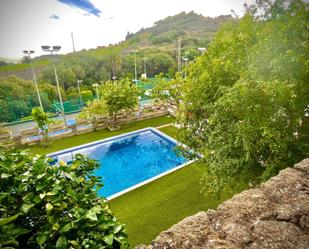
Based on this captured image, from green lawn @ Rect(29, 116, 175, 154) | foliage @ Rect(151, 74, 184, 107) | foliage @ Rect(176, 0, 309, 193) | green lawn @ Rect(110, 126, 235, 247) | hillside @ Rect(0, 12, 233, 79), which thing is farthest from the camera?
hillside @ Rect(0, 12, 233, 79)

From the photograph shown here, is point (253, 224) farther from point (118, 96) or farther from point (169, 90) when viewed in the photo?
point (118, 96)

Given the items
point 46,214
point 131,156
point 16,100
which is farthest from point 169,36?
point 46,214

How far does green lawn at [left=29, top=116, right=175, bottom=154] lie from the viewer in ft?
43.2

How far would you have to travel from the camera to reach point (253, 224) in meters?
1.79

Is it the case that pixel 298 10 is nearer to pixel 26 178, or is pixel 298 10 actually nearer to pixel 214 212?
pixel 214 212

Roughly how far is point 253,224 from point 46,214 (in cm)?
174

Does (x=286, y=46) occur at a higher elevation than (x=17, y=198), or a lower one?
higher

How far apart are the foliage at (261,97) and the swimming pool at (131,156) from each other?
5.53m

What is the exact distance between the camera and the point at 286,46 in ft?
15.6

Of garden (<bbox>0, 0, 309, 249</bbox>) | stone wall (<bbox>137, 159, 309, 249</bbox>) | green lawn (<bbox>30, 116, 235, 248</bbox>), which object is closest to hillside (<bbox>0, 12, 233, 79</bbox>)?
green lawn (<bbox>30, 116, 235, 248</bbox>)

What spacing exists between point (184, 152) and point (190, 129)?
39.8 inches

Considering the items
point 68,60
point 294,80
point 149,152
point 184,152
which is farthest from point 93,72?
point 294,80

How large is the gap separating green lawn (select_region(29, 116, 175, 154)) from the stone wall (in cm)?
Result: 1273

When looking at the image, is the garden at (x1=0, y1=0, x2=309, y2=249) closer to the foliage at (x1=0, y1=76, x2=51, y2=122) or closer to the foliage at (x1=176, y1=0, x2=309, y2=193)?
the foliage at (x1=176, y1=0, x2=309, y2=193)
